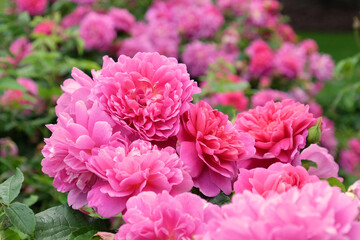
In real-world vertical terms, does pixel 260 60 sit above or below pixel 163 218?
below

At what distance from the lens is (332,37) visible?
27.9 feet

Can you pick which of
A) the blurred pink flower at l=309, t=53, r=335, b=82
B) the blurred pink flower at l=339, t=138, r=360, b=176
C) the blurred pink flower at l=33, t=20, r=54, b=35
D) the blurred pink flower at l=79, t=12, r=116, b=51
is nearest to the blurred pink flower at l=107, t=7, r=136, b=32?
the blurred pink flower at l=79, t=12, r=116, b=51

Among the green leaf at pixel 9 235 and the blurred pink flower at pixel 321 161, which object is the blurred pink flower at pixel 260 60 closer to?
the blurred pink flower at pixel 321 161

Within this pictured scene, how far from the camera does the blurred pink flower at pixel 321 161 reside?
0.83 meters

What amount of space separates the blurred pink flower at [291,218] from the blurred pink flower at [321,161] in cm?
33

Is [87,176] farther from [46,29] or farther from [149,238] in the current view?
[46,29]

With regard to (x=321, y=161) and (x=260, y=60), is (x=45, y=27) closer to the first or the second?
(x=260, y=60)

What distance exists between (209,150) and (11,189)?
30 cm

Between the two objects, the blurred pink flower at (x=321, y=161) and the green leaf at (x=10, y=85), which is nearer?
the blurred pink flower at (x=321, y=161)

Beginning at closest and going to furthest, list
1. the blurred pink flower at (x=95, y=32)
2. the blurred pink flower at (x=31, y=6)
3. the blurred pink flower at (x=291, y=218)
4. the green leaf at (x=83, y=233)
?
1. the blurred pink flower at (x=291, y=218)
2. the green leaf at (x=83, y=233)
3. the blurred pink flower at (x=95, y=32)
4. the blurred pink flower at (x=31, y=6)

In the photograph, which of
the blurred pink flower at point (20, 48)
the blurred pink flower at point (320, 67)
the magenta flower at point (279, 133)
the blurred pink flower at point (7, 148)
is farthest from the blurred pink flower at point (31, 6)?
the magenta flower at point (279, 133)

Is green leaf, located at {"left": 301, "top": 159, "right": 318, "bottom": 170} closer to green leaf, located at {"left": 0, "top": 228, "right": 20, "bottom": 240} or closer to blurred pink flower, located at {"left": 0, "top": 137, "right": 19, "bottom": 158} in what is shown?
green leaf, located at {"left": 0, "top": 228, "right": 20, "bottom": 240}

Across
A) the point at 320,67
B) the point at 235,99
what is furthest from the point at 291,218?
the point at 320,67

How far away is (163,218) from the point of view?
22.8 inches
